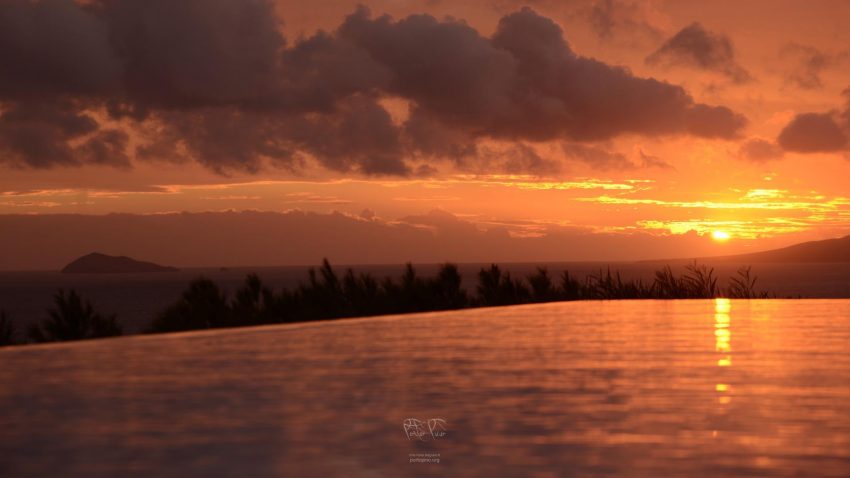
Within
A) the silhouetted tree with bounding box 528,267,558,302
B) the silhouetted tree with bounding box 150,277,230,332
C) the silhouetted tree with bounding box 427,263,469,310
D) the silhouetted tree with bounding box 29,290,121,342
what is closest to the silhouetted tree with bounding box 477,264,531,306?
the silhouetted tree with bounding box 528,267,558,302

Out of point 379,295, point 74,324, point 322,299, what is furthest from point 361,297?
point 74,324

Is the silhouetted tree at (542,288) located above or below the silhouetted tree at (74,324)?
above

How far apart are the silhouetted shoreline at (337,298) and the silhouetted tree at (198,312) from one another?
14 mm

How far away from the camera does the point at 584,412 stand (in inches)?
189

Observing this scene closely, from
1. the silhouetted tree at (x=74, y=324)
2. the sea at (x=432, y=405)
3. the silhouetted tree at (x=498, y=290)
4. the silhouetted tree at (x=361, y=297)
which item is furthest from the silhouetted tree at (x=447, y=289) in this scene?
the sea at (x=432, y=405)

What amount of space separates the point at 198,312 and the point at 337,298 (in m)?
2.12

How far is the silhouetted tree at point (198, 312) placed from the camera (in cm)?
1318

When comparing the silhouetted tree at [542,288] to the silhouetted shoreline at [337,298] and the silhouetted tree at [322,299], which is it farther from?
the silhouetted tree at [322,299]

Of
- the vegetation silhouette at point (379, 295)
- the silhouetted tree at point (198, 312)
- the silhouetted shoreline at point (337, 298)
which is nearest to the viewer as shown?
the silhouetted shoreline at point (337, 298)

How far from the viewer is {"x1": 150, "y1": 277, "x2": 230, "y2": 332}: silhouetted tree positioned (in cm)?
1318

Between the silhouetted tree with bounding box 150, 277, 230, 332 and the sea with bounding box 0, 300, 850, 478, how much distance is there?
433 centimetres

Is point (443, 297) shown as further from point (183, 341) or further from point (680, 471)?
point (680, 471)

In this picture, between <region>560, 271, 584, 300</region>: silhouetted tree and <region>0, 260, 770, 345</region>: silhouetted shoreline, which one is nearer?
<region>0, 260, 770, 345</region>: silhouetted shoreline

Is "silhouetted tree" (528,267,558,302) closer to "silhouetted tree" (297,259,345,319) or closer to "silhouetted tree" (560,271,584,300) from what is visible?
"silhouetted tree" (560,271,584,300)
